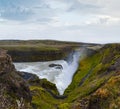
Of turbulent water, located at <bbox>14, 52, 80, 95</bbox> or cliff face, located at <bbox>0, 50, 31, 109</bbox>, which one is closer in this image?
cliff face, located at <bbox>0, 50, 31, 109</bbox>

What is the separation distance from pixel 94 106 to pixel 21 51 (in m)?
126

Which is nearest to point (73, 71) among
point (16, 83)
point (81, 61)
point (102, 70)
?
point (81, 61)

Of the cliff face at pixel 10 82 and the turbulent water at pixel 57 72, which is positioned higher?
the cliff face at pixel 10 82

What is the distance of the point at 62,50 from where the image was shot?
16462 cm

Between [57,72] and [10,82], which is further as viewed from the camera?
[57,72]

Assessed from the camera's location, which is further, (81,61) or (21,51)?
(21,51)

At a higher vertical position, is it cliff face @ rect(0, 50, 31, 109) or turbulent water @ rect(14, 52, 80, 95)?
cliff face @ rect(0, 50, 31, 109)

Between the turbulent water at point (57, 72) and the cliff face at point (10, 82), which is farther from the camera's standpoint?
the turbulent water at point (57, 72)

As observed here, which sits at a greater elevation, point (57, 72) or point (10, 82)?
point (10, 82)

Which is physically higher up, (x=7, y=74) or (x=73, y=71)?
(x=7, y=74)

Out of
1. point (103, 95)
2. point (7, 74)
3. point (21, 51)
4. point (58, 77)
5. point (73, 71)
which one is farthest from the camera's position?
point (21, 51)

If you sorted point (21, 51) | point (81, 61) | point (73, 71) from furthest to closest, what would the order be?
point (21, 51)
point (81, 61)
point (73, 71)

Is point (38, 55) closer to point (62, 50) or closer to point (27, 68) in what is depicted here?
point (62, 50)

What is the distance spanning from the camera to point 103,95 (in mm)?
32375
